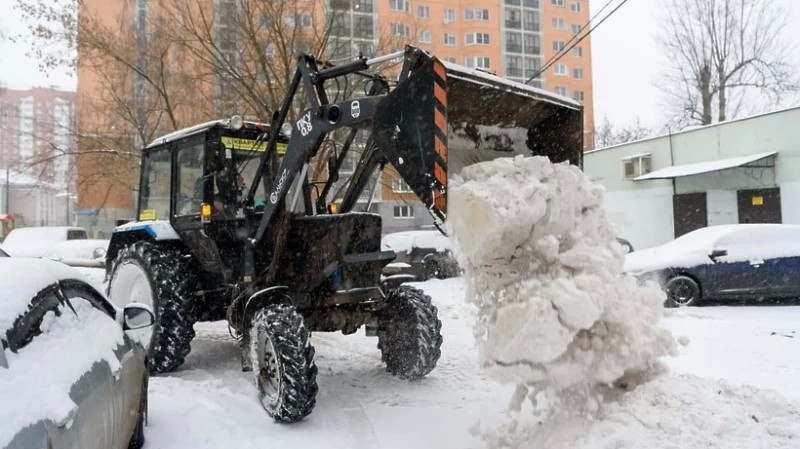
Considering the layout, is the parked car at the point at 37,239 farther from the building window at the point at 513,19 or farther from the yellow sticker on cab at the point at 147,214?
the building window at the point at 513,19

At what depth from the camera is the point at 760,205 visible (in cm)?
1881

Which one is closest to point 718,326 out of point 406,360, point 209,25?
point 406,360

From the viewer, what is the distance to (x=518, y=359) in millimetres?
3494

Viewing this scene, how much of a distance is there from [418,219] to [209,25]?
85.8 feet

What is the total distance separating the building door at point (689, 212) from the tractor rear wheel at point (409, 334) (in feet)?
56.3

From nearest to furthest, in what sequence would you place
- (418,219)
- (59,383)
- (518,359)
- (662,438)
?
(59,383) < (662,438) < (518,359) < (418,219)

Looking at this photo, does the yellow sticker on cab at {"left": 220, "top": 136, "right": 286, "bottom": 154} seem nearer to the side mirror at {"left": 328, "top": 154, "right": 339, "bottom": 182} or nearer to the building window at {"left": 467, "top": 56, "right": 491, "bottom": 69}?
the side mirror at {"left": 328, "top": 154, "right": 339, "bottom": 182}

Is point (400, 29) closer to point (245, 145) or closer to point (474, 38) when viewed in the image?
point (245, 145)

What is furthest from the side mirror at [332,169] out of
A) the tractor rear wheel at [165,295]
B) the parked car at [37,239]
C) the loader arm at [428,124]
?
the parked car at [37,239]

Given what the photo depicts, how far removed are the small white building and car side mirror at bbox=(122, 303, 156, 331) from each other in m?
15.3

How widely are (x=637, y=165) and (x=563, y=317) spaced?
20949mm

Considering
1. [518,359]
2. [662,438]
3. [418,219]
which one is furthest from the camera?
[418,219]

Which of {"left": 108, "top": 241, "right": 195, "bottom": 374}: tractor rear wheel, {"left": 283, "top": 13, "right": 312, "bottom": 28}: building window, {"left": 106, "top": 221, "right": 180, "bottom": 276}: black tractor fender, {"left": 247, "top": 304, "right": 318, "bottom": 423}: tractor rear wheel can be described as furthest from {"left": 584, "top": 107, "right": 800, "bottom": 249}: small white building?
{"left": 247, "top": 304, "right": 318, "bottom": 423}: tractor rear wheel

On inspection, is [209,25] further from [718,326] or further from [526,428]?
[526,428]
